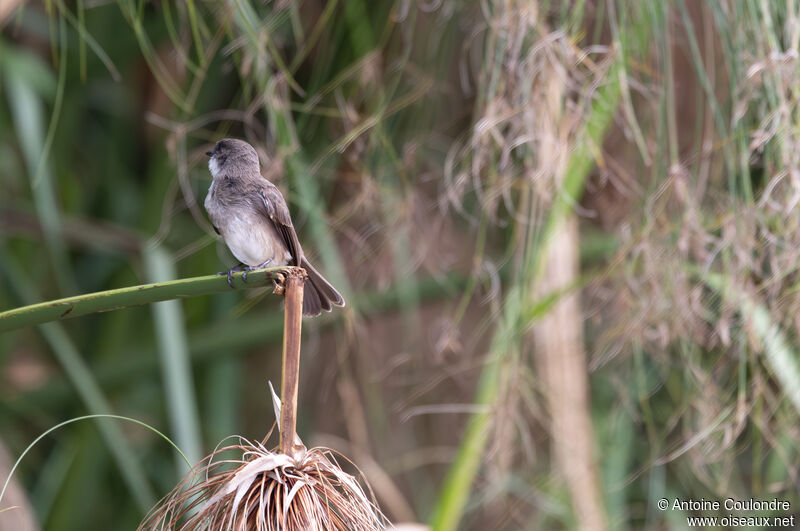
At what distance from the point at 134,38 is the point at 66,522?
1549mm

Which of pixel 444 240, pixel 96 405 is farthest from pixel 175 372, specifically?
pixel 444 240

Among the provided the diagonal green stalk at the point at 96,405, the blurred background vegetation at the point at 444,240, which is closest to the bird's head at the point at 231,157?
the blurred background vegetation at the point at 444,240

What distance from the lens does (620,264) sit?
1939 millimetres

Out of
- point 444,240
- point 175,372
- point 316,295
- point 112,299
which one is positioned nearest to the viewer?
point 112,299

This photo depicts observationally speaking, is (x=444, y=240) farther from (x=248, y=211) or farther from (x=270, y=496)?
(x=270, y=496)

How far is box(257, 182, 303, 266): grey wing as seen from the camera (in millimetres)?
1613

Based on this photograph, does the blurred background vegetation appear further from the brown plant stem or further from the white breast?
the brown plant stem

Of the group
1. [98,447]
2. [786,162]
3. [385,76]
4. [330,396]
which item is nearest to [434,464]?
[330,396]

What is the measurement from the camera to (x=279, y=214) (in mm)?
1623

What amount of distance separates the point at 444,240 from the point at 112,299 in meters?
2.41

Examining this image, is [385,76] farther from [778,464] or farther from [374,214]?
[778,464]

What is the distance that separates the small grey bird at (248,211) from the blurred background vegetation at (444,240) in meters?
0.09

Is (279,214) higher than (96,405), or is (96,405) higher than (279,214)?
(279,214)

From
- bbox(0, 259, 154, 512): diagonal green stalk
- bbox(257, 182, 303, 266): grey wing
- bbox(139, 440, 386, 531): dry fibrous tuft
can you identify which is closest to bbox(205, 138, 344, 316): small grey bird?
bbox(257, 182, 303, 266): grey wing
